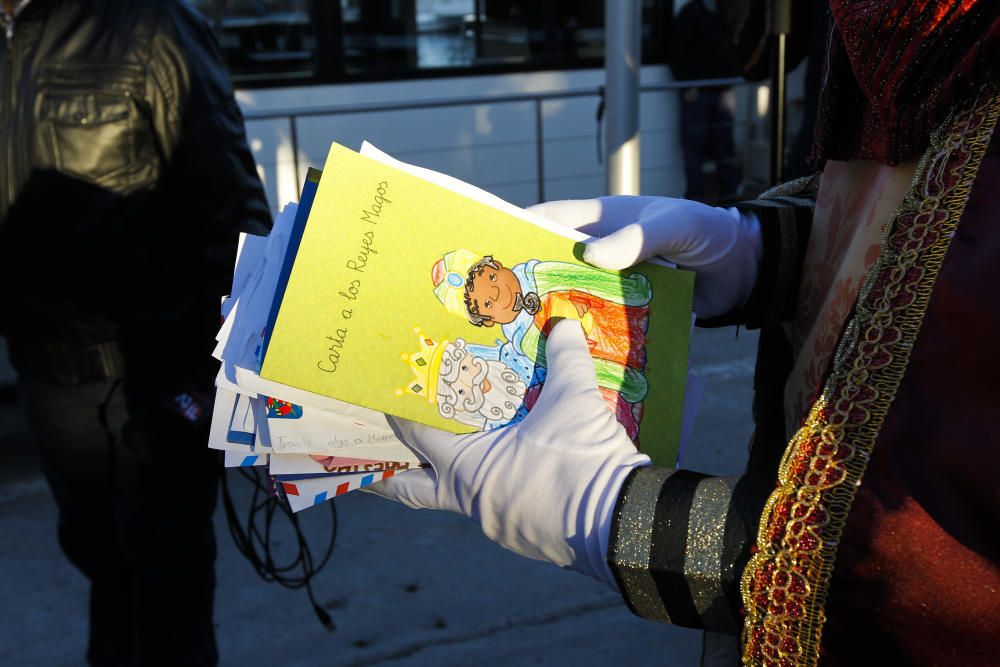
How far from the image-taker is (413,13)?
249 inches

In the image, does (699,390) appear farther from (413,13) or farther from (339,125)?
(413,13)

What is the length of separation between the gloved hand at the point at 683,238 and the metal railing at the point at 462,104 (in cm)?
387

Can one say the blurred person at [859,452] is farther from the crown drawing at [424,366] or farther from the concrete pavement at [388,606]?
the concrete pavement at [388,606]

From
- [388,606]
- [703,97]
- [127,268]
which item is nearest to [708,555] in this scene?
[127,268]

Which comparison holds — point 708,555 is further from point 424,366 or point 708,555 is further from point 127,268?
point 127,268

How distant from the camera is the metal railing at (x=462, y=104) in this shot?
546 centimetres

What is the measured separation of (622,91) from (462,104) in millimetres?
2547

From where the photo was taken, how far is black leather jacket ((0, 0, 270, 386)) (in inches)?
81.7

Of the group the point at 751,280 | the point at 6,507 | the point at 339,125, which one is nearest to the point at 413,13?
the point at 339,125

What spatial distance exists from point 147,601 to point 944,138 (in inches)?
77.3

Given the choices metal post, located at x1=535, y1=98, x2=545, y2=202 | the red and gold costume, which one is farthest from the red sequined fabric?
metal post, located at x1=535, y1=98, x2=545, y2=202

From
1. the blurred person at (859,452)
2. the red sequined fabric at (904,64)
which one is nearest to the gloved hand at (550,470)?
the blurred person at (859,452)

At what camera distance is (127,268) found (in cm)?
213

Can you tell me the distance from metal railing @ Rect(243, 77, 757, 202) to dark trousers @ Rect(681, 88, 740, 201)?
0.13 metres
